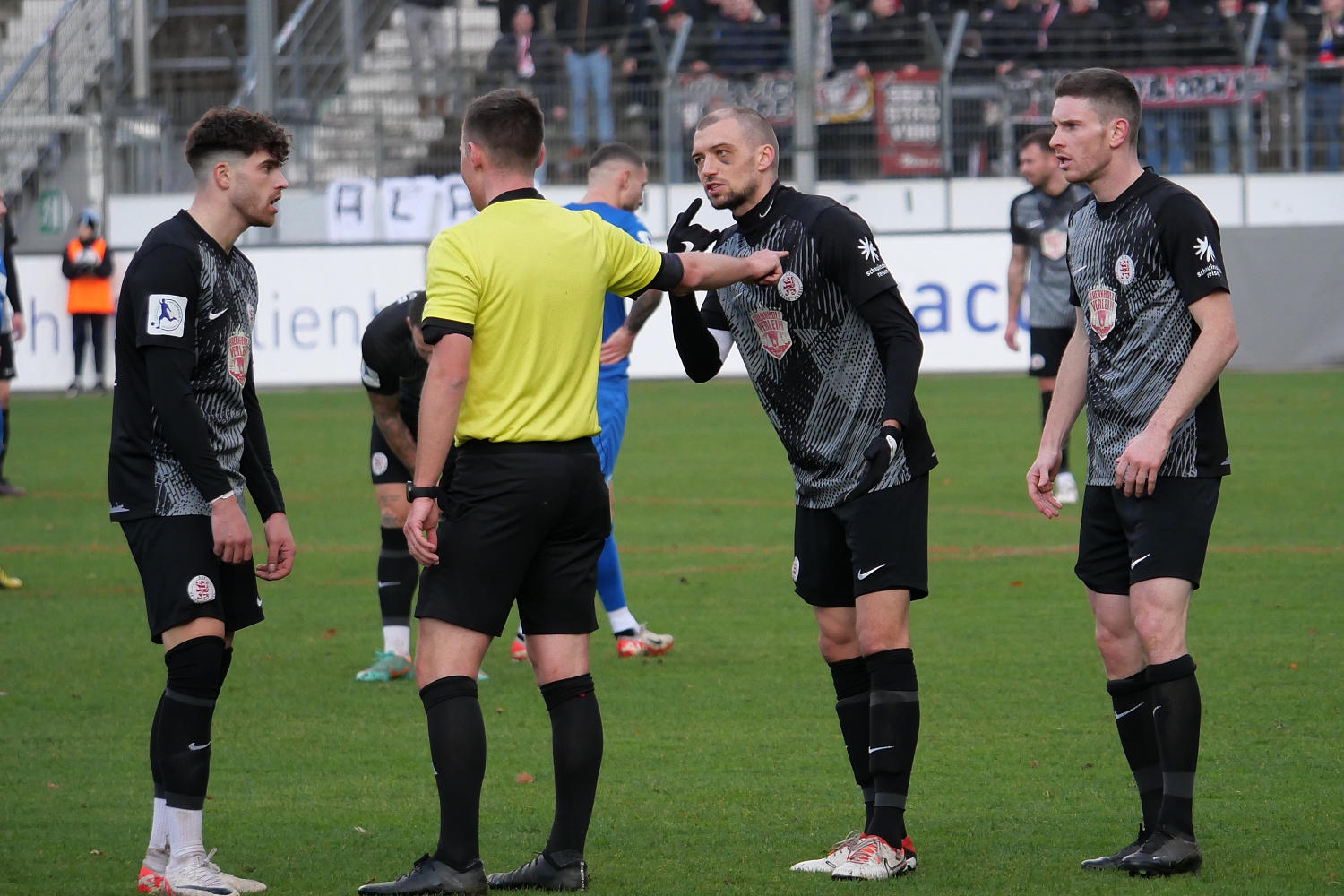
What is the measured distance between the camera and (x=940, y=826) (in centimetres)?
521

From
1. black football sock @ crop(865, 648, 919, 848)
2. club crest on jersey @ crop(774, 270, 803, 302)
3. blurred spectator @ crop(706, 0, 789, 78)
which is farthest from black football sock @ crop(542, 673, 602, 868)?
blurred spectator @ crop(706, 0, 789, 78)

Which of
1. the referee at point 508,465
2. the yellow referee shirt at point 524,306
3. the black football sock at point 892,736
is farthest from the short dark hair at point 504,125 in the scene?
the black football sock at point 892,736

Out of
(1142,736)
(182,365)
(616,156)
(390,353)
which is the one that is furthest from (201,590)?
(616,156)

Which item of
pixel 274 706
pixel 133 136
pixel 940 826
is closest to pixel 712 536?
pixel 274 706

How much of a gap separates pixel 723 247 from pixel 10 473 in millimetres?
11479

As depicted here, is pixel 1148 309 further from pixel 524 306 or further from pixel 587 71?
pixel 587 71

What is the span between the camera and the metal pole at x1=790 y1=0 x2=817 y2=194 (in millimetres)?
22953

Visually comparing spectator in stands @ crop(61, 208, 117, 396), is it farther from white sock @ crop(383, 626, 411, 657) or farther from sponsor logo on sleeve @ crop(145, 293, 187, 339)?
sponsor logo on sleeve @ crop(145, 293, 187, 339)

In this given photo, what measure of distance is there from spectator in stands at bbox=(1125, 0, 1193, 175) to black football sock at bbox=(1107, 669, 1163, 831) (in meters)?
18.4

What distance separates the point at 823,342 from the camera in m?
4.99

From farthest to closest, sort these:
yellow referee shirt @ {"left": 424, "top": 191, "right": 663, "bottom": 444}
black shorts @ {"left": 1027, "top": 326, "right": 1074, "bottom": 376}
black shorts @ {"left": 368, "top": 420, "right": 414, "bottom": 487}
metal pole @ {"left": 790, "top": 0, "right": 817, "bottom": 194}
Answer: metal pole @ {"left": 790, "top": 0, "right": 817, "bottom": 194} < black shorts @ {"left": 1027, "top": 326, "right": 1074, "bottom": 376} < black shorts @ {"left": 368, "top": 420, "right": 414, "bottom": 487} < yellow referee shirt @ {"left": 424, "top": 191, "right": 663, "bottom": 444}

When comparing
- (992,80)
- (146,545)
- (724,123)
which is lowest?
(146,545)

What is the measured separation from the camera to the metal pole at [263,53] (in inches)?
950

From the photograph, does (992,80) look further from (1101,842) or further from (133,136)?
(1101,842)
